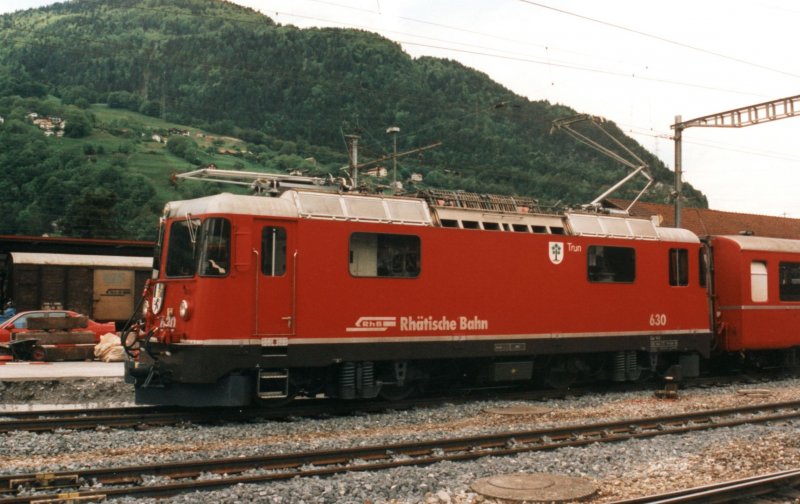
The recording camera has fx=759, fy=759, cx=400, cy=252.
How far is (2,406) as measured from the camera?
1464 centimetres

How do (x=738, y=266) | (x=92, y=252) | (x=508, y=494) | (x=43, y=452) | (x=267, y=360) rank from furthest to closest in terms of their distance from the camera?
1. (x=92, y=252)
2. (x=738, y=266)
3. (x=267, y=360)
4. (x=43, y=452)
5. (x=508, y=494)

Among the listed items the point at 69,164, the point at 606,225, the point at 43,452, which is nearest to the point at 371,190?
the point at 606,225

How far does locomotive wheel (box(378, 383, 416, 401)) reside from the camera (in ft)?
46.1

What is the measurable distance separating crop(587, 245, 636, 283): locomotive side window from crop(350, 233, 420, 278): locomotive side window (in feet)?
14.9

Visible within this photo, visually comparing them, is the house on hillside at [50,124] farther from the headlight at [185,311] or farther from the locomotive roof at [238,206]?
the headlight at [185,311]

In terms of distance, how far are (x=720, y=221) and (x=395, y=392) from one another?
4283 centimetres

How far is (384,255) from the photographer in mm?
13477

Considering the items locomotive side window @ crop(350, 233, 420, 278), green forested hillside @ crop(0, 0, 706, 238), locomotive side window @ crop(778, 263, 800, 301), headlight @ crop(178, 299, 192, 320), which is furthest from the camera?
green forested hillside @ crop(0, 0, 706, 238)

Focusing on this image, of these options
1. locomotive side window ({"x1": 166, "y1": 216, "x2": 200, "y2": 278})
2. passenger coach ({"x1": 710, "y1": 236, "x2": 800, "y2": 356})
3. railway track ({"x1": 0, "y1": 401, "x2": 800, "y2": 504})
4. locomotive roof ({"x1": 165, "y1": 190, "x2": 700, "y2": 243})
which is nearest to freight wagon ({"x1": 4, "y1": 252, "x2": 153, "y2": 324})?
locomotive side window ({"x1": 166, "y1": 216, "x2": 200, "y2": 278})

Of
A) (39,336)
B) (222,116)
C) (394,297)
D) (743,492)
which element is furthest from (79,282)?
(222,116)

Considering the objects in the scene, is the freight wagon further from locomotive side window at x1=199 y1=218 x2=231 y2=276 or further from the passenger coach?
the passenger coach

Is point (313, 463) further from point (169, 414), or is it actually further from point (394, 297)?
point (394, 297)

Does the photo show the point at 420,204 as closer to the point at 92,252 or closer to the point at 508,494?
the point at 508,494

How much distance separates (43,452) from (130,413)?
2.93m
